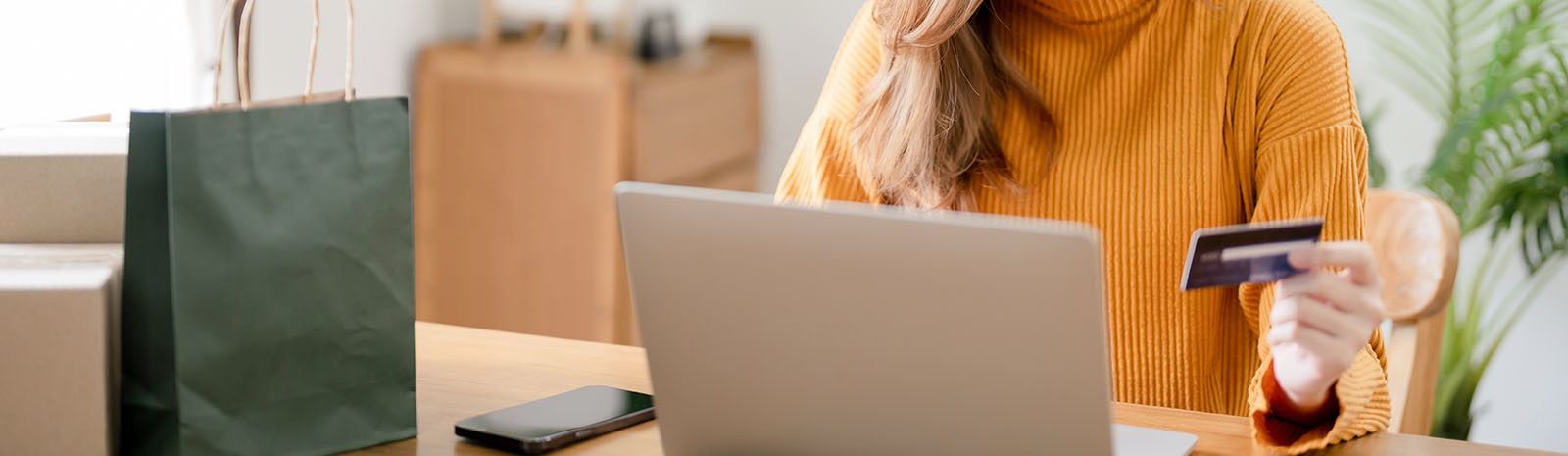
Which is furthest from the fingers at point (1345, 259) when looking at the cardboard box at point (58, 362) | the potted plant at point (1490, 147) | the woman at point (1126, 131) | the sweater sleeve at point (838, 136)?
the potted plant at point (1490, 147)

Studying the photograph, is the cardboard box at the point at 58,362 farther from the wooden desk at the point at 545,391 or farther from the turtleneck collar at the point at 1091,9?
the turtleneck collar at the point at 1091,9

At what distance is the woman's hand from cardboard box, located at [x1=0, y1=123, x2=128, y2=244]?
0.75 m

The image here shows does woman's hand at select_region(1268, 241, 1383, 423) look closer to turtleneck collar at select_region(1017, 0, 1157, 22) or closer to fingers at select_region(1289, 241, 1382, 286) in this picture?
fingers at select_region(1289, 241, 1382, 286)

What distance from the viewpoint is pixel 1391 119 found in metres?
2.38

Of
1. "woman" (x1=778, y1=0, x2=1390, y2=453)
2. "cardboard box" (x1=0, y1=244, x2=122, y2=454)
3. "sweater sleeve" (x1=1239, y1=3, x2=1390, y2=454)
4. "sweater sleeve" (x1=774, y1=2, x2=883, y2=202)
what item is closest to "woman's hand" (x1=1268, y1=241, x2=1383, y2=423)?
"sweater sleeve" (x1=1239, y1=3, x2=1390, y2=454)

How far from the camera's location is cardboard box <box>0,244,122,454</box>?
2.61 ft

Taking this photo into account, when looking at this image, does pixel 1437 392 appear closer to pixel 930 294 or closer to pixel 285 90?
pixel 930 294

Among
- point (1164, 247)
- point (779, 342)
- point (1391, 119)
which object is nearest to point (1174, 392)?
point (1164, 247)

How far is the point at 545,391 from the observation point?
1.03 meters

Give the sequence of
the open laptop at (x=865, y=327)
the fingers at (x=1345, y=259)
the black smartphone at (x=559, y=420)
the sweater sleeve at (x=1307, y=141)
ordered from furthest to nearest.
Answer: the sweater sleeve at (x=1307, y=141) → the black smartphone at (x=559, y=420) → the fingers at (x=1345, y=259) → the open laptop at (x=865, y=327)

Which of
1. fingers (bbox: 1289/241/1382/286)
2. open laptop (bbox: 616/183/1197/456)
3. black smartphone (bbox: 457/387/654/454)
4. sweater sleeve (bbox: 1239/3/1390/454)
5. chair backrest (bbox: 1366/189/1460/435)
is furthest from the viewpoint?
chair backrest (bbox: 1366/189/1460/435)

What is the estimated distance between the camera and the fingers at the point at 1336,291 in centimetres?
80

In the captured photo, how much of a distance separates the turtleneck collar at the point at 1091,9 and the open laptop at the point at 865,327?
0.61 metres

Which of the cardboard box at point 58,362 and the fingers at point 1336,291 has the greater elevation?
the fingers at point 1336,291
